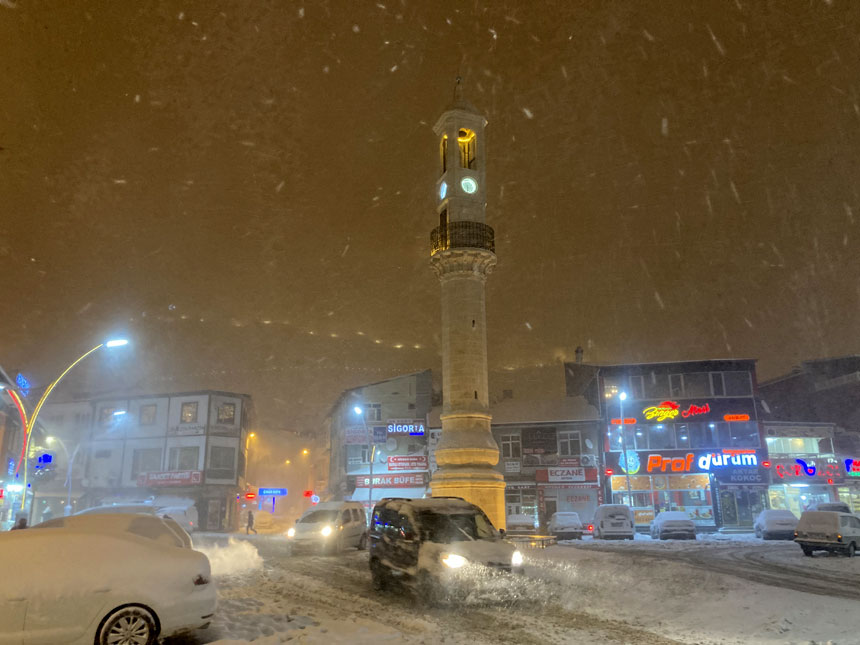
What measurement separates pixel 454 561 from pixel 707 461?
1653 inches

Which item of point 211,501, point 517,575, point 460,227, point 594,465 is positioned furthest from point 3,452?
point 517,575

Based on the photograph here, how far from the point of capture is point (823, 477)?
48750mm

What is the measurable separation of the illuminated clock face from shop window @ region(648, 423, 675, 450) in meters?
27.7

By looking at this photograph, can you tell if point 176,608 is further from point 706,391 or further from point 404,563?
point 706,391

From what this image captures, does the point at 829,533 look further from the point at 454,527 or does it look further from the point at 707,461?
the point at 707,461

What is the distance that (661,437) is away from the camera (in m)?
49.0

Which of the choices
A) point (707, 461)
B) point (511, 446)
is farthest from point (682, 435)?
point (511, 446)

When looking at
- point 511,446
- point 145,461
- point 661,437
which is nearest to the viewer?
point 661,437

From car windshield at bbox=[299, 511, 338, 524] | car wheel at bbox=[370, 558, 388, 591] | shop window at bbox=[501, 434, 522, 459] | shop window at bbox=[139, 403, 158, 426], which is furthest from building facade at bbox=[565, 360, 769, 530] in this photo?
shop window at bbox=[139, 403, 158, 426]

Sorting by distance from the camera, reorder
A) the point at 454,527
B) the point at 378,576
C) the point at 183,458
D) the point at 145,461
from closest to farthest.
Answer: the point at 454,527, the point at 378,576, the point at 183,458, the point at 145,461

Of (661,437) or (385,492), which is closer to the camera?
(661,437)

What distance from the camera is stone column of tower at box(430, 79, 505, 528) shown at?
89.3ft

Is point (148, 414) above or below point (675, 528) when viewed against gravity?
above

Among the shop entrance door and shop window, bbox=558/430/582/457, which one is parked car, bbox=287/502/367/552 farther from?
the shop entrance door
